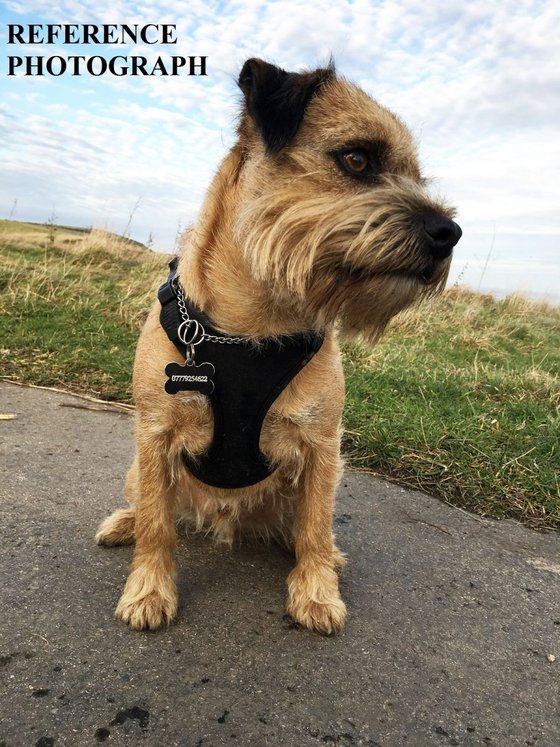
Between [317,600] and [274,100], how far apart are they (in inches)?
71.8

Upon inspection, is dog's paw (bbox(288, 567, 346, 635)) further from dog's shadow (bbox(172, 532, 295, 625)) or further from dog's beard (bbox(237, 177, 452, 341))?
dog's beard (bbox(237, 177, 452, 341))

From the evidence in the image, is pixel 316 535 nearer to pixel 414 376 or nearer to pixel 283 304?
pixel 283 304

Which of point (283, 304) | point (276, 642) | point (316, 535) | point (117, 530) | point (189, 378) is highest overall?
point (283, 304)

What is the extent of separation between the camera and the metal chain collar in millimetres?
2141

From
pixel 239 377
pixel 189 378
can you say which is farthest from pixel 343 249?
pixel 189 378

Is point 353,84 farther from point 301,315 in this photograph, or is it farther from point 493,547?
point 493,547

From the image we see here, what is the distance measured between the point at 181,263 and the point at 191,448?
75cm

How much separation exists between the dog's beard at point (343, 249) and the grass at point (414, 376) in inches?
15.2

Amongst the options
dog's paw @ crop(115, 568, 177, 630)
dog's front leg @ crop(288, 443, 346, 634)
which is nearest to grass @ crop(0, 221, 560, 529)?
dog's front leg @ crop(288, 443, 346, 634)

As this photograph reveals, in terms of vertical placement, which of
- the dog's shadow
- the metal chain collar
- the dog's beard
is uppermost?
the dog's beard

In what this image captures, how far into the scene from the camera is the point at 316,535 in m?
2.35

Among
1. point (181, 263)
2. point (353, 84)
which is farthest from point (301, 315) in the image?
point (353, 84)

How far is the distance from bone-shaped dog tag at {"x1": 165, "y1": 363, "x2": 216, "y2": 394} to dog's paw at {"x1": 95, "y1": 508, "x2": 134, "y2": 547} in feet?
2.63

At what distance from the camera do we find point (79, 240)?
991cm
